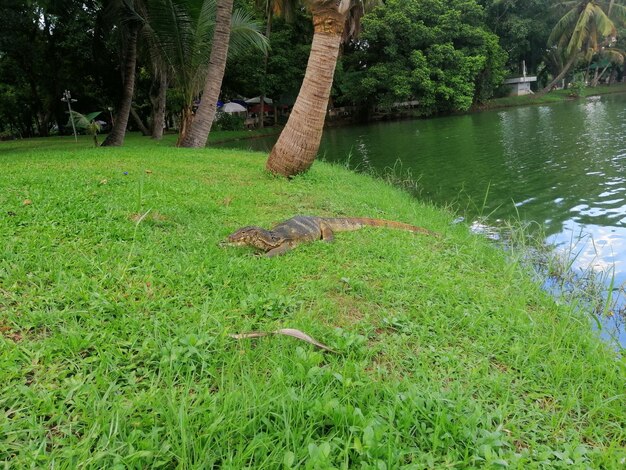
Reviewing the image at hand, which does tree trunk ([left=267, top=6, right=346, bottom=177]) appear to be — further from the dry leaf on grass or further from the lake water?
the dry leaf on grass

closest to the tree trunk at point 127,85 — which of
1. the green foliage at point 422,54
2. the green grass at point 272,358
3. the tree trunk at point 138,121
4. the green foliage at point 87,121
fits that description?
the green foliage at point 87,121

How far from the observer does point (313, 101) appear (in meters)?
8.14

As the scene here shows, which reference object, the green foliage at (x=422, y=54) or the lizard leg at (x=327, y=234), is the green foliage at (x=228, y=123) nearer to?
the green foliage at (x=422, y=54)

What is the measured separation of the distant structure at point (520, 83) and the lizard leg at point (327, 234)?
47387 mm

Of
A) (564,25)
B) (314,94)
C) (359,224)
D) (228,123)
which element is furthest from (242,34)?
(564,25)

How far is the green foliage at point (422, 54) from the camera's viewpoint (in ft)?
104

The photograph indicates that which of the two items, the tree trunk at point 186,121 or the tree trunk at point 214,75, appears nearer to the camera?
the tree trunk at point 214,75

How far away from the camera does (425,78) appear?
31.4m

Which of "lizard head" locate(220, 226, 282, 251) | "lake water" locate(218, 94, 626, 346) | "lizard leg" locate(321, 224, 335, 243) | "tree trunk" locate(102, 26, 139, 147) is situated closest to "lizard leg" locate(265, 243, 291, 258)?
"lizard head" locate(220, 226, 282, 251)

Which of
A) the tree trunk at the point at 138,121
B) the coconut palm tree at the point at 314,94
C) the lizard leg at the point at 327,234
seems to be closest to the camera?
the lizard leg at the point at 327,234

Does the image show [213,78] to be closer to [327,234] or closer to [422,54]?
[327,234]

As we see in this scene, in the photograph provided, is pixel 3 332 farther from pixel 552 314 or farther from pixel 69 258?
pixel 552 314

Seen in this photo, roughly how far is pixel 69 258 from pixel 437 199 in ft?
28.7

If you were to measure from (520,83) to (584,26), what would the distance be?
9319 millimetres
